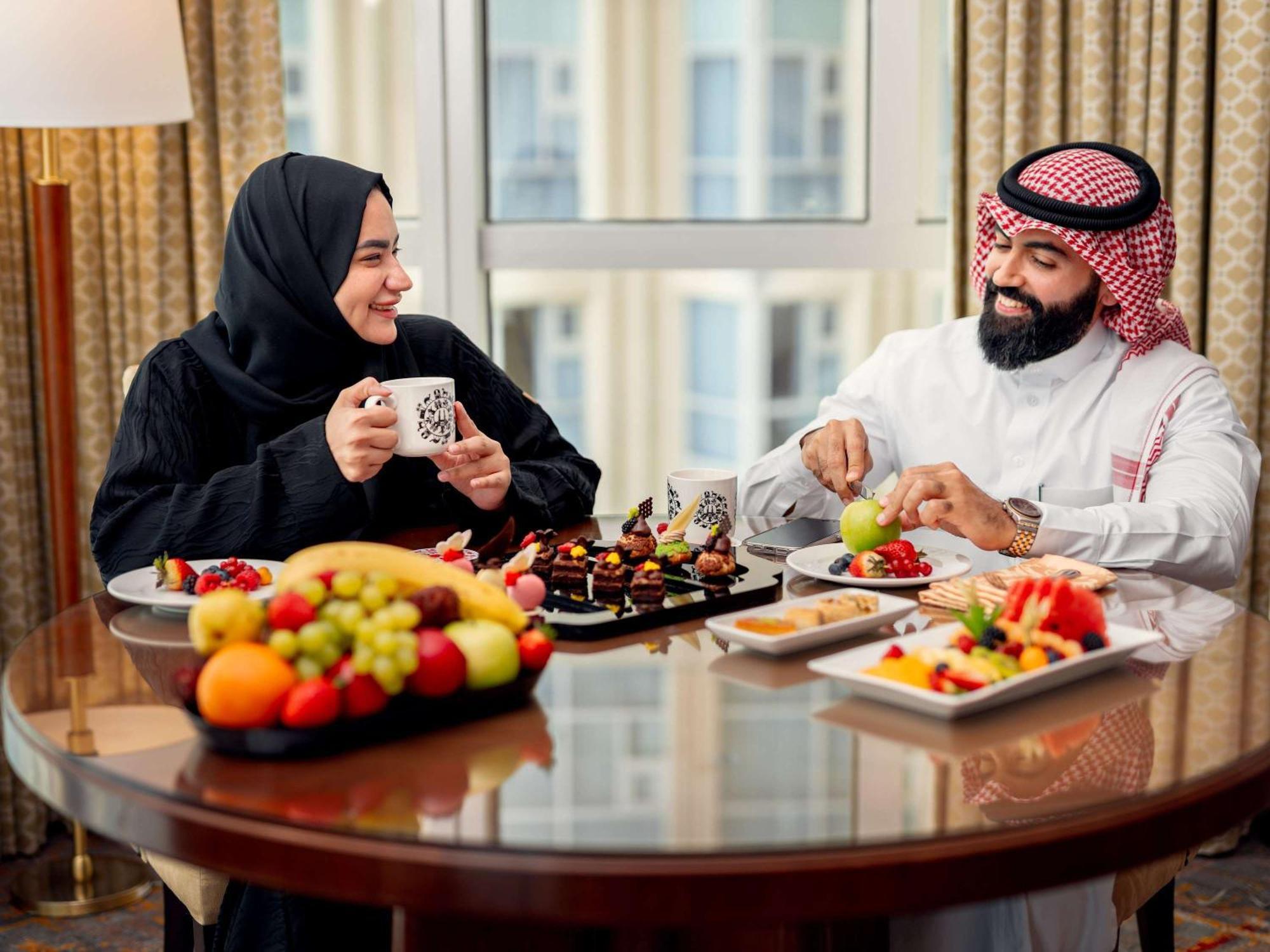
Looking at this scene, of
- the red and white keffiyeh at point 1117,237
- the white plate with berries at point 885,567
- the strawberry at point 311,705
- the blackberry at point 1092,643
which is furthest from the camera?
the red and white keffiyeh at point 1117,237

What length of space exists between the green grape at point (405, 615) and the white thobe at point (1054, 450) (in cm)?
106

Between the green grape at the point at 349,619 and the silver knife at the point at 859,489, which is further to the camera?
the silver knife at the point at 859,489

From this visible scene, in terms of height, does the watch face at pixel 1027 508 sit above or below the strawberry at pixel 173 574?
above

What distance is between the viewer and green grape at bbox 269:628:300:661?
1.15m

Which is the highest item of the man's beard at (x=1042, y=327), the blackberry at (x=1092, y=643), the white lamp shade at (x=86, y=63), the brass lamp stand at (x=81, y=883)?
the white lamp shade at (x=86, y=63)

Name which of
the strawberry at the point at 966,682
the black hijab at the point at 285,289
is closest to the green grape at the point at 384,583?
the strawberry at the point at 966,682

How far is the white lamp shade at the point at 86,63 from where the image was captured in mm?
2645

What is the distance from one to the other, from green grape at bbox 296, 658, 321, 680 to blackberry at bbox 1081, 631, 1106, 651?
745 mm

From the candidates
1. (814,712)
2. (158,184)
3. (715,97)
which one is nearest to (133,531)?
(814,712)

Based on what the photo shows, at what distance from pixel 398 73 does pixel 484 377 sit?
1.35 meters

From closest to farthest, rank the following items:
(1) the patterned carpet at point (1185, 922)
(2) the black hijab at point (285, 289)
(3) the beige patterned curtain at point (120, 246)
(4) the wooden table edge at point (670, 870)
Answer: (4) the wooden table edge at point (670, 870) < (2) the black hijab at point (285, 289) < (1) the patterned carpet at point (1185, 922) < (3) the beige patterned curtain at point (120, 246)

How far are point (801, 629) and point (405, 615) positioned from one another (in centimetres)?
47

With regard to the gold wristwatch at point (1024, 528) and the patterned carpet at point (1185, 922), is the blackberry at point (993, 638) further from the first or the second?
the patterned carpet at point (1185, 922)

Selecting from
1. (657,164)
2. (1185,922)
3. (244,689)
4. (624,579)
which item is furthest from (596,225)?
(244,689)
